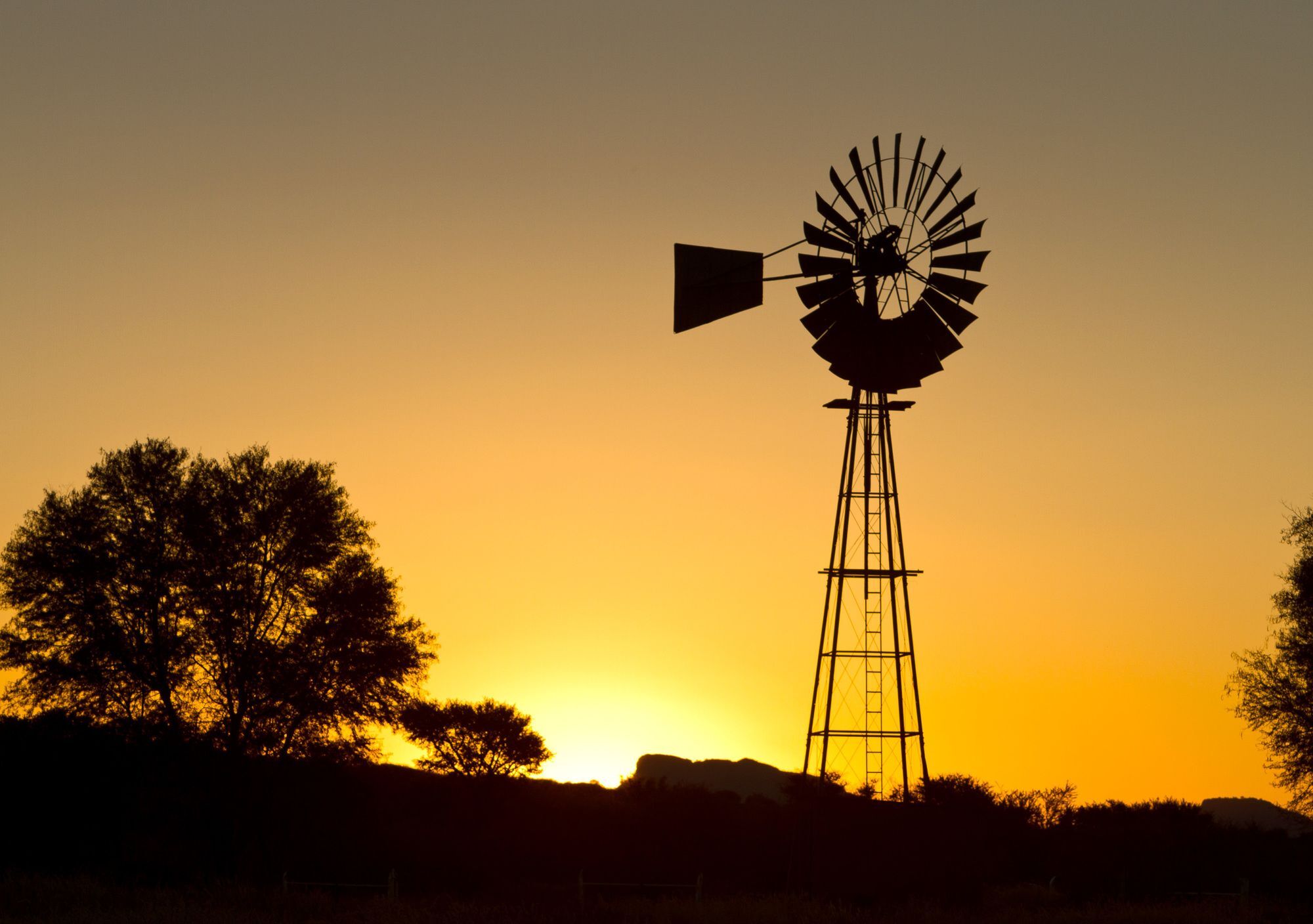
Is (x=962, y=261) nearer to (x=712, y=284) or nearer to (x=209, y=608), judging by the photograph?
(x=712, y=284)

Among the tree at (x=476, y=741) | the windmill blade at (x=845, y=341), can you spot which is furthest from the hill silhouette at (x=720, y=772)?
the windmill blade at (x=845, y=341)

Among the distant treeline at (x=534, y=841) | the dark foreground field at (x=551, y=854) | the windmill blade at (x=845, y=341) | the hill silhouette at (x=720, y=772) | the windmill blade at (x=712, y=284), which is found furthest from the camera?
the hill silhouette at (x=720, y=772)

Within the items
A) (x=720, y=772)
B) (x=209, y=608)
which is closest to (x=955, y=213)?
(x=209, y=608)

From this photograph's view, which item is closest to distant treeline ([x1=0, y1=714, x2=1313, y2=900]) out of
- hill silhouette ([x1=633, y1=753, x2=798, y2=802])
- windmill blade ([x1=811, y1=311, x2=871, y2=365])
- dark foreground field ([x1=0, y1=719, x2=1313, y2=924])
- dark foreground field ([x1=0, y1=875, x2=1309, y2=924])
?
dark foreground field ([x1=0, y1=719, x2=1313, y2=924])

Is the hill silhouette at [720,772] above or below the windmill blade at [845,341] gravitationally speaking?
above

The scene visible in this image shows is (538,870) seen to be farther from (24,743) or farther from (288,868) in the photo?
(24,743)

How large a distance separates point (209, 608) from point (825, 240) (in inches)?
835

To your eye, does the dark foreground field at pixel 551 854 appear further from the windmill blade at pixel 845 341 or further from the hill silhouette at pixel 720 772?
the hill silhouette at pixel 720 772

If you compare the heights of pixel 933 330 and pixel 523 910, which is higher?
pixel 933 330

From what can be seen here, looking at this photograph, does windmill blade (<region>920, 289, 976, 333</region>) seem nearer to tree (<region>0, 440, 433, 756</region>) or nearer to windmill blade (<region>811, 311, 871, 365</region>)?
windmill blade (<region>811, 311, 871, 365</region>)

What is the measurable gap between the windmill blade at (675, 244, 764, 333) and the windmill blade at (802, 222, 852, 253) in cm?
180

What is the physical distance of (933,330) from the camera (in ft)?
117

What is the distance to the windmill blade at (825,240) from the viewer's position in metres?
36.2

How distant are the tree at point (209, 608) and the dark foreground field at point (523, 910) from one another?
1091 centimetres
